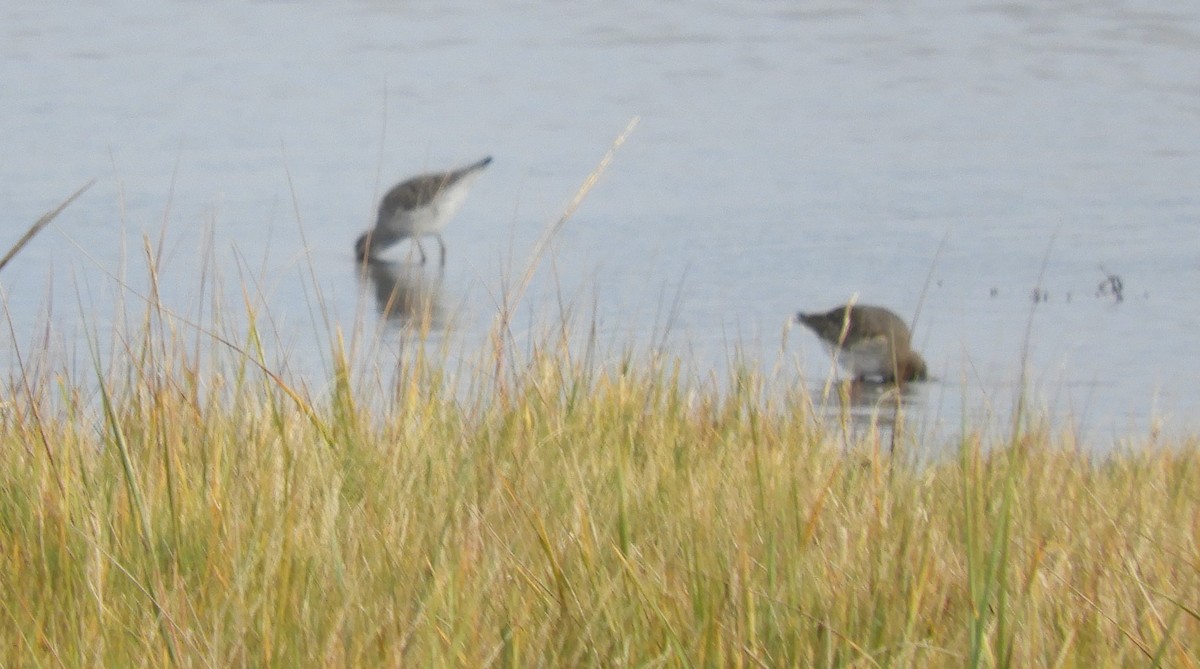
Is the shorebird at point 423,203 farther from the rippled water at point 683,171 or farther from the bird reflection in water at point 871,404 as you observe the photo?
the bird reflection in water at point 871,404

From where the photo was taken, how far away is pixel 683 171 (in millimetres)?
11320

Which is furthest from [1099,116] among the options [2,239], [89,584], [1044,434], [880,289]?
[89,584]

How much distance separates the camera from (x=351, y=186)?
11188mm

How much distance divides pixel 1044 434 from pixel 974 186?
265 inches

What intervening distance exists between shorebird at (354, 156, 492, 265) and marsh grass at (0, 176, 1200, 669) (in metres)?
6.06

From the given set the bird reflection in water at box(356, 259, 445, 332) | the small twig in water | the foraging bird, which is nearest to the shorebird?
the bird reflection in water at box(356, 259, 445, 332)

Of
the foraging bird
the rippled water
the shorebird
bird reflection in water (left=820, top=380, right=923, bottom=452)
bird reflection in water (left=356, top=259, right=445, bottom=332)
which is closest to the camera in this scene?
bird reflection in water (left=820, top=380, right=923, bottom=452)

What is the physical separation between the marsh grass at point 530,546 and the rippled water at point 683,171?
574 millimetres

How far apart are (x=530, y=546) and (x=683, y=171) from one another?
8855 mm

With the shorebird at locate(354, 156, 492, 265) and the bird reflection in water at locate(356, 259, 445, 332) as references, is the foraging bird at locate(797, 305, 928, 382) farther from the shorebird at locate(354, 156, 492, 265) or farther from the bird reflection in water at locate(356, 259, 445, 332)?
the shorebird at locate(354, 156, 492, 265)

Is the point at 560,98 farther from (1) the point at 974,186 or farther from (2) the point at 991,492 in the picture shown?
(2) the point at 991,492

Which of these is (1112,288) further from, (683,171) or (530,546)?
(530,546)

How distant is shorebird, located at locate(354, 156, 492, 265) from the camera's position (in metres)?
9.68

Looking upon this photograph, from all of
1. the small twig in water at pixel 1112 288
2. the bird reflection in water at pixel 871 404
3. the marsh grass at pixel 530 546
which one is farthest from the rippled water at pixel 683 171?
the marsh grass at pixel 530 546
